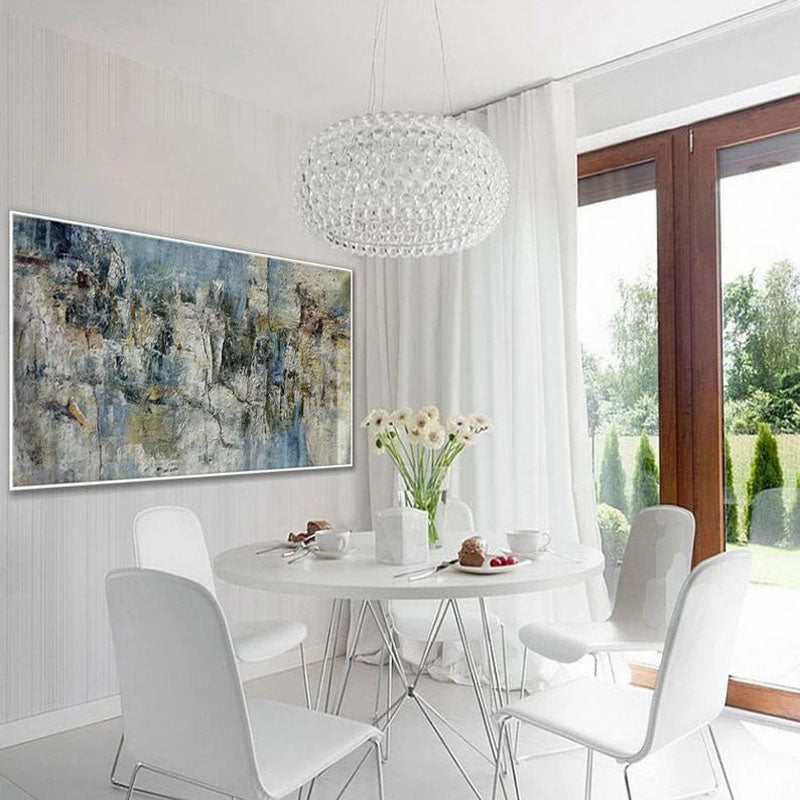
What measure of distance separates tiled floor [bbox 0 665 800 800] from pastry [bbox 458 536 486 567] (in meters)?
0.84

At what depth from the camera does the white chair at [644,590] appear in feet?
8.76

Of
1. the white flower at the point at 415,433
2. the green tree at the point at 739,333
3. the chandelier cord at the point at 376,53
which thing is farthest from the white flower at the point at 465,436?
the chandelier cord at the point at 376,53

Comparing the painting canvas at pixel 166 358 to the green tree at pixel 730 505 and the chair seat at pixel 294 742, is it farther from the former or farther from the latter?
the green tree at pixel 730 505

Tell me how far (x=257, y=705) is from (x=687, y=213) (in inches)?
104

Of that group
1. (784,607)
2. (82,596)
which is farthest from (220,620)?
(784,607)

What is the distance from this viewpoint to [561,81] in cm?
364

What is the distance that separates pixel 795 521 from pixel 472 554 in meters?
1.60

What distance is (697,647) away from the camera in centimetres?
188

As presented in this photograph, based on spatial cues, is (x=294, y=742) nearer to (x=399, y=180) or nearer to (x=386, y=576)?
(x=386, y=576)

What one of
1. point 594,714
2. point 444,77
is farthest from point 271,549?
point 444,77

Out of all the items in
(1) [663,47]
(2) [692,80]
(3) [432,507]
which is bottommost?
(3) [432,507]

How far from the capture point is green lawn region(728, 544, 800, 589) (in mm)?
3213

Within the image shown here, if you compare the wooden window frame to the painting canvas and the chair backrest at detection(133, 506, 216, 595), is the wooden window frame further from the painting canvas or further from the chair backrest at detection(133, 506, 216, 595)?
the chair backrest at detection(133, 506, 216, 595)

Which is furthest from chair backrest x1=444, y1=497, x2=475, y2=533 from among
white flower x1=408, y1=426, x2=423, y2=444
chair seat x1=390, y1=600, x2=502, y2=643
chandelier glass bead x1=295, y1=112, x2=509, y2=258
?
chandelier glass bead x1=295, y1=112, x2=509, y2=258
